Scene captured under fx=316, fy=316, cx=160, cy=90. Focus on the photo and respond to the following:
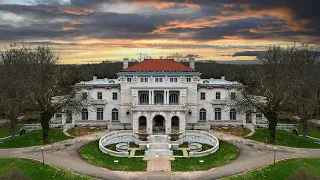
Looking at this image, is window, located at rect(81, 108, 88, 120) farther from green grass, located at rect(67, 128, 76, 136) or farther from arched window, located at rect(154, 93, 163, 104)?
arched window, located at rect(154, 93, 163, 104)

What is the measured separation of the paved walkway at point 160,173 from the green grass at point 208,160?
854mm

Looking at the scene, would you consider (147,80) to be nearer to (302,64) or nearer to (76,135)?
(76,135)

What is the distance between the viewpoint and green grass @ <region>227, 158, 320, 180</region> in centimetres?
3080

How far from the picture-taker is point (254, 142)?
42.4 metres

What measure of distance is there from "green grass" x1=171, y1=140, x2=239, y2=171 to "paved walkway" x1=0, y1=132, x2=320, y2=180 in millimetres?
854

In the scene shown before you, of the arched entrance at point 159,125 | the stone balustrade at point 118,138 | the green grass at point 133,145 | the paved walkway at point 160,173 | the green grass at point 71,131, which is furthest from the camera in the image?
the arched entrance at point 159,125

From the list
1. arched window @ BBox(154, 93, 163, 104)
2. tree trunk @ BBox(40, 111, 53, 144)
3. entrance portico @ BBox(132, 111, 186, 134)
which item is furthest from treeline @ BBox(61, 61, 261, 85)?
entrance portico @ BBox(132, 111, 186, 134)

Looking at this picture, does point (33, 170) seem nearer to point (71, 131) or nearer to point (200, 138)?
point (71, 131)

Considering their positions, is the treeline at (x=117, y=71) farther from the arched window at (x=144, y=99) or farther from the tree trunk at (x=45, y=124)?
the tree trunk at (x=45, y=124)

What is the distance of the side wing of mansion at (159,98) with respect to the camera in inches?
2021

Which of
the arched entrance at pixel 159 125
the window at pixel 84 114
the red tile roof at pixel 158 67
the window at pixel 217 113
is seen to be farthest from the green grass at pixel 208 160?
the window at pixel 84 114

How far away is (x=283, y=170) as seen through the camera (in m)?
32.2

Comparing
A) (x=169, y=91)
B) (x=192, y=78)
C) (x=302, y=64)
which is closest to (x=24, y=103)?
(x=169, y=91)

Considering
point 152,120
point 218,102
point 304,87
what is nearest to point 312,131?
point 304,87
